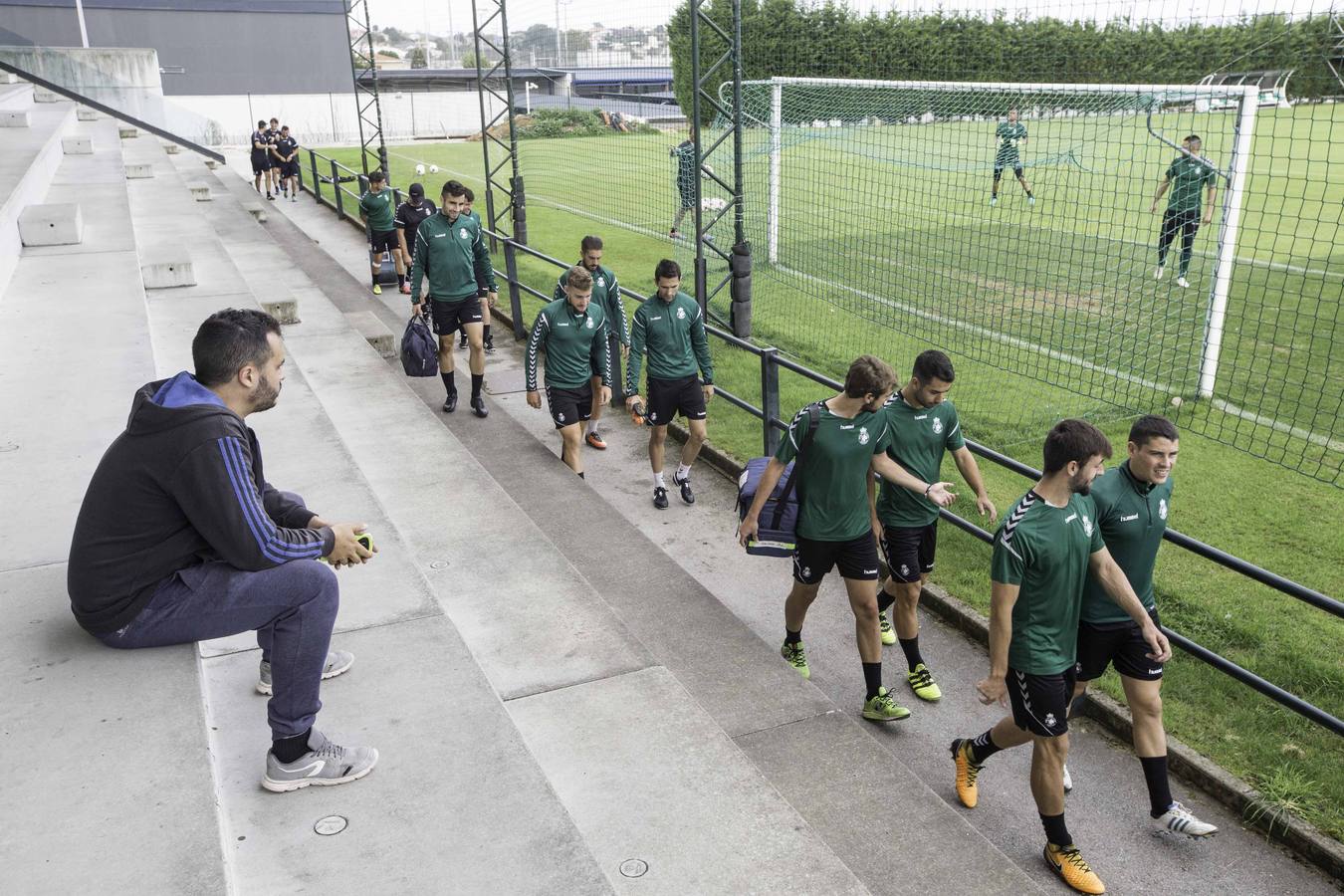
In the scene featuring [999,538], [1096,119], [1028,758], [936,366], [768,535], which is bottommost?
[1028,758]

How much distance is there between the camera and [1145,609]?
14.2ft

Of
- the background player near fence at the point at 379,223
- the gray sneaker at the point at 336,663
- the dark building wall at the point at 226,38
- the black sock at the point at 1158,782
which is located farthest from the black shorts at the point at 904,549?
the dark building wall at the point at 226,38

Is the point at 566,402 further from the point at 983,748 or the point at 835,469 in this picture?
the point at 983,748

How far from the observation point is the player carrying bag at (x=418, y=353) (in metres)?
9.54

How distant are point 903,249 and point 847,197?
295 centimetres

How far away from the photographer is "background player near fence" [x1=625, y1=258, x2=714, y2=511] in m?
7.94

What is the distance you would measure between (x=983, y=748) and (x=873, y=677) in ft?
2.71

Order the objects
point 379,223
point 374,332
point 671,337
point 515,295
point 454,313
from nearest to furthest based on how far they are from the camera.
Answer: point 671,337 → point 454,313 → point 374,332 → point 515,295 → point 379,223

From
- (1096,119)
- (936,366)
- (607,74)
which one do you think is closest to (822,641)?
(936,366)

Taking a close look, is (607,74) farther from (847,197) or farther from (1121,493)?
(1121,493)

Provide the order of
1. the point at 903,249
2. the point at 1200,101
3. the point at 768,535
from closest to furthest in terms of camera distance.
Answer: the point at 768,535 → the point at 1200,101 → the point at 903,249

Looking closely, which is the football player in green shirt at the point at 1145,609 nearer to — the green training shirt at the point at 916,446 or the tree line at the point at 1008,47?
the green training shirt at the point at 916,446

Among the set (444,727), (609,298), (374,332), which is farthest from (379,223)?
(444,727)

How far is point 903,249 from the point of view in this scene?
670 inches
